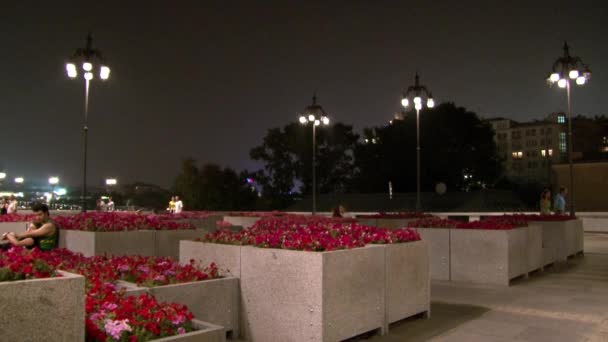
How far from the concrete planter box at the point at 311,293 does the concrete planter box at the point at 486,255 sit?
193 inches

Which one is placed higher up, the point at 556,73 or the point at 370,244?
the point at 556,73

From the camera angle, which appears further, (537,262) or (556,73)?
(556,73)

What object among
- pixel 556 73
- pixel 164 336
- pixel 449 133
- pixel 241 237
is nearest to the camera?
pixel 164 336

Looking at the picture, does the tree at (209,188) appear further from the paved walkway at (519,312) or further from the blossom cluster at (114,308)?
the blossom cluster at (114,308)

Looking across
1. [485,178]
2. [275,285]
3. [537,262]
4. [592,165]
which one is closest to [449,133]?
[485,178]

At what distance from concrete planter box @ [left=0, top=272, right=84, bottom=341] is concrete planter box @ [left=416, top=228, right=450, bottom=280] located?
945 cm

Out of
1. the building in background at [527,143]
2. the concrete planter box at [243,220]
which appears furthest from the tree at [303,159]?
the building in background at [527,143]

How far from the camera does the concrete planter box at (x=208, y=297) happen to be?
626 cm

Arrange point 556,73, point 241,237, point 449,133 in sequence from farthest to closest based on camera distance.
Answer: point 449,133
point 556,73
point 241,237

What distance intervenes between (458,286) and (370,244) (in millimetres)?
4462

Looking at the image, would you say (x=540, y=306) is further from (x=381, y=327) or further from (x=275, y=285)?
(x=275, y=285)

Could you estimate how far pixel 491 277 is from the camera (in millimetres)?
11656

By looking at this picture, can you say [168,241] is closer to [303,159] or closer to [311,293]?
[311,293]

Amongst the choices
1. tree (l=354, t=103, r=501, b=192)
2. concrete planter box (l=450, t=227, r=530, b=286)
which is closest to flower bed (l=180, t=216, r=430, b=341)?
concrete planter box (l=450, t=227, r=530, b=286)
